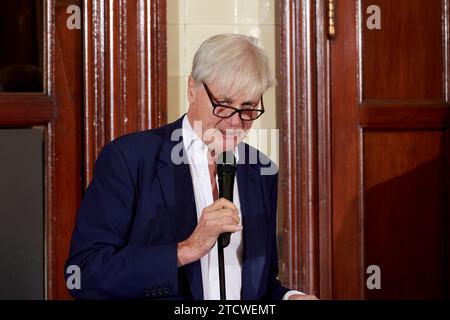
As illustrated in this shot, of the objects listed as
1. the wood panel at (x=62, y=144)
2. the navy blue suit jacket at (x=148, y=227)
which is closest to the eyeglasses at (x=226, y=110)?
the navy blue suit jacket at (x=148, y=227)

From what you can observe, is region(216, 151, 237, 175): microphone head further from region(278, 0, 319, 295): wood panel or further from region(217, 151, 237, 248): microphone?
region(278, 0, 319, 295): wood panel

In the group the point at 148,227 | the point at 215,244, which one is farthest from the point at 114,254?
the point at 215,244

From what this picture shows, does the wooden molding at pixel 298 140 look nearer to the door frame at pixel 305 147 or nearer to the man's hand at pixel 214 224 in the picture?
the door frame at pixel 305 147

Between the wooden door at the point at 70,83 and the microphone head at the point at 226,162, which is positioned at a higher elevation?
the wooden door at the point at 70,83

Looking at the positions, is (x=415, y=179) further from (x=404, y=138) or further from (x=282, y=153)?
(x=282, y=153)

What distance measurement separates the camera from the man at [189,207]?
1.36m

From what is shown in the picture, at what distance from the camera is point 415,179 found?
Result: 2301 mm

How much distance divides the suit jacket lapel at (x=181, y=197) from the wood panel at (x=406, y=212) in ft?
3.13

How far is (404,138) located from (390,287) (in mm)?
459

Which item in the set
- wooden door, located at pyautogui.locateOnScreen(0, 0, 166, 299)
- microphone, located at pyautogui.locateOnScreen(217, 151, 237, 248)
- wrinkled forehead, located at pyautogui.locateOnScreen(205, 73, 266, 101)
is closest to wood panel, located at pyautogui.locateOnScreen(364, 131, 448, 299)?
wooden door, located at pyautogui.locateOnScreen(0, 0, 166, 299)

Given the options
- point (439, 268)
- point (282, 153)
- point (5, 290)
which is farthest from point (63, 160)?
point (439, 268)

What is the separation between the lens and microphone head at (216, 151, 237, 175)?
4.37ft

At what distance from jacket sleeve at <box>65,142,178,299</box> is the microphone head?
0.56ft

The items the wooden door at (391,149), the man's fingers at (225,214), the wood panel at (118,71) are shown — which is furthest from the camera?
the wooden door at (391,149)
